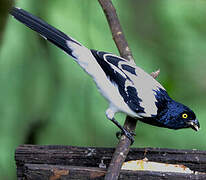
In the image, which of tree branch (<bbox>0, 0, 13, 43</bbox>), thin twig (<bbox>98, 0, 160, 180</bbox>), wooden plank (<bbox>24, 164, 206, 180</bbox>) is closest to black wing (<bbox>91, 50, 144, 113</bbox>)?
thin twig (<bbox>98, 0, 160, 180</bbox>)

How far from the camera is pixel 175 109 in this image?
1896mm

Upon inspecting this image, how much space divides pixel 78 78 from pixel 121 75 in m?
0.72

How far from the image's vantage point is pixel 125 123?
77.3 inches

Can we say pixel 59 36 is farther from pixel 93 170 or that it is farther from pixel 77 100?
pixel 77 100

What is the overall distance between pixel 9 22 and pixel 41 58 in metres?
0.27

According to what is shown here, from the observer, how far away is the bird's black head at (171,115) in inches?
74.0

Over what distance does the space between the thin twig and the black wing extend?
129 millimetres

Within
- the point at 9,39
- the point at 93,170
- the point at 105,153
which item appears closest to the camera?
the point at 93,170

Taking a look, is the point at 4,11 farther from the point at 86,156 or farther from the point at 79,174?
the point at 79,174

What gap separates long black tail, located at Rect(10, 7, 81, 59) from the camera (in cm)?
181

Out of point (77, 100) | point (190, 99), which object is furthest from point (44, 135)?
point (190, 99)

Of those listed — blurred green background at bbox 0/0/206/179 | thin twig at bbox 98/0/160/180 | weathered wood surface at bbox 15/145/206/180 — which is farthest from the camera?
blurred green background at bbox 0/0/206/179

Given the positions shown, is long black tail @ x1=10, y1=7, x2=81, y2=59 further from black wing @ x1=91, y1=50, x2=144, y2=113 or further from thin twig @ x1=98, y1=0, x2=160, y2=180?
thin twig @ x1=98, y1=0, x2=160, y2=180

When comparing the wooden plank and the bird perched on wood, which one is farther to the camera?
the bird perched on wood
